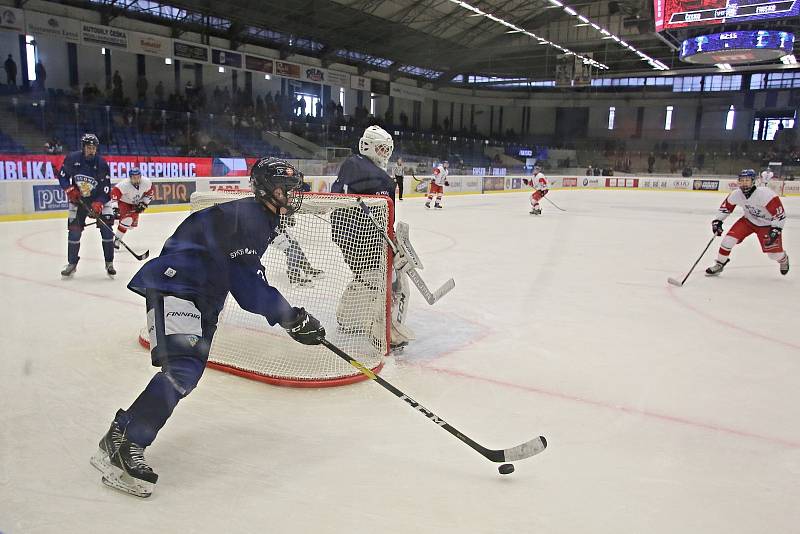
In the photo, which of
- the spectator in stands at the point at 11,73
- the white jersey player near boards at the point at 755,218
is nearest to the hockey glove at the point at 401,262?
the white jersey player near boards at the point at 755,218

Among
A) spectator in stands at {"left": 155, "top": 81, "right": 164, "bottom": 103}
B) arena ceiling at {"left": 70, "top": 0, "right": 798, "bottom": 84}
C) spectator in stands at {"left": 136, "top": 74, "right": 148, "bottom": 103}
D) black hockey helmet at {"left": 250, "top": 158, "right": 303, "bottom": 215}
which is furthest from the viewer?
arena ceiling at {"left": 70, "top": 0, "right": 798, "bottom": 84}

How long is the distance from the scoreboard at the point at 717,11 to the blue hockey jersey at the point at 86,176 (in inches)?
486

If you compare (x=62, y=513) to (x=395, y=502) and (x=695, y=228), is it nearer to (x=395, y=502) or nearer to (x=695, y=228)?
(x=395, y=502)

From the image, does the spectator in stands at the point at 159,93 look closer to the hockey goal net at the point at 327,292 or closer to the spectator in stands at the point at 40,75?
the spectator in stands at the point at 40,75

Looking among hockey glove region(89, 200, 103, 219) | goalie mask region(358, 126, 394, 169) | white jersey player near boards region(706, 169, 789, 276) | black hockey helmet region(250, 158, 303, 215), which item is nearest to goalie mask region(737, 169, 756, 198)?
white jersey player near boards region(706, 169, 789, 276)

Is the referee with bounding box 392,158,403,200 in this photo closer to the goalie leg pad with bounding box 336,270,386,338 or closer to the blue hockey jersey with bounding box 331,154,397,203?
the blue hockey jersey with bounding box 331,154,397,203

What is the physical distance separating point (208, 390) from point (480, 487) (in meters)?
1.38

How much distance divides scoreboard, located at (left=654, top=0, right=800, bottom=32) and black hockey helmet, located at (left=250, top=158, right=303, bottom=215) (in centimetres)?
1306

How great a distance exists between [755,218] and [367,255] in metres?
4.60

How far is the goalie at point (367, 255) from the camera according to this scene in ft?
10.4

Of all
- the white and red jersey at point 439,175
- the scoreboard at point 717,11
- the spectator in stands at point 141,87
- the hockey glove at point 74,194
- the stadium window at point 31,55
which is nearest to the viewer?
the hockey glove at point 74,194

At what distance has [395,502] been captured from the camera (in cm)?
189

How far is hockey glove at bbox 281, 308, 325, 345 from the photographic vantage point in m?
2.03

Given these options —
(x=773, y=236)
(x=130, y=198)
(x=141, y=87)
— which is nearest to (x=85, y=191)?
(x=130, y=198)
